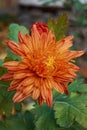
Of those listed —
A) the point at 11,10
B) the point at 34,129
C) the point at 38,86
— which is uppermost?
the point at 11,10

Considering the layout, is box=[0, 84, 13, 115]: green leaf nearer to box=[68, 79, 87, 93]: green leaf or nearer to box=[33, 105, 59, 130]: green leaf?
box=[33, 105, 59, 130]: green leaf

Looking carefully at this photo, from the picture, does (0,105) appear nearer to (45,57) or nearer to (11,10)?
(45,57)

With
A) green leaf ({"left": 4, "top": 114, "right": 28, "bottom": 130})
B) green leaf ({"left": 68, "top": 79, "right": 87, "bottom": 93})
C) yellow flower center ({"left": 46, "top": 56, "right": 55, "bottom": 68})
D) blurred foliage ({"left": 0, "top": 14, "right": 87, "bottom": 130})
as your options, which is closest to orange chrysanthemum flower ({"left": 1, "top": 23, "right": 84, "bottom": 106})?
yellow flower center ({"left": 46, "top": 56, "right": 55, "bottom": 68})

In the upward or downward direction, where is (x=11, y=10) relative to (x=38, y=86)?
upward

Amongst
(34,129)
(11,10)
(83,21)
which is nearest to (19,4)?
(11,10)

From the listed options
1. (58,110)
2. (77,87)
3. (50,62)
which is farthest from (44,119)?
(50,62)

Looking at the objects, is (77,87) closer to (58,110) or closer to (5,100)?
(58,110)

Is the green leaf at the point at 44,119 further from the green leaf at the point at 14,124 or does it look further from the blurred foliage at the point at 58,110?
the green leaf at the point at 14,124
